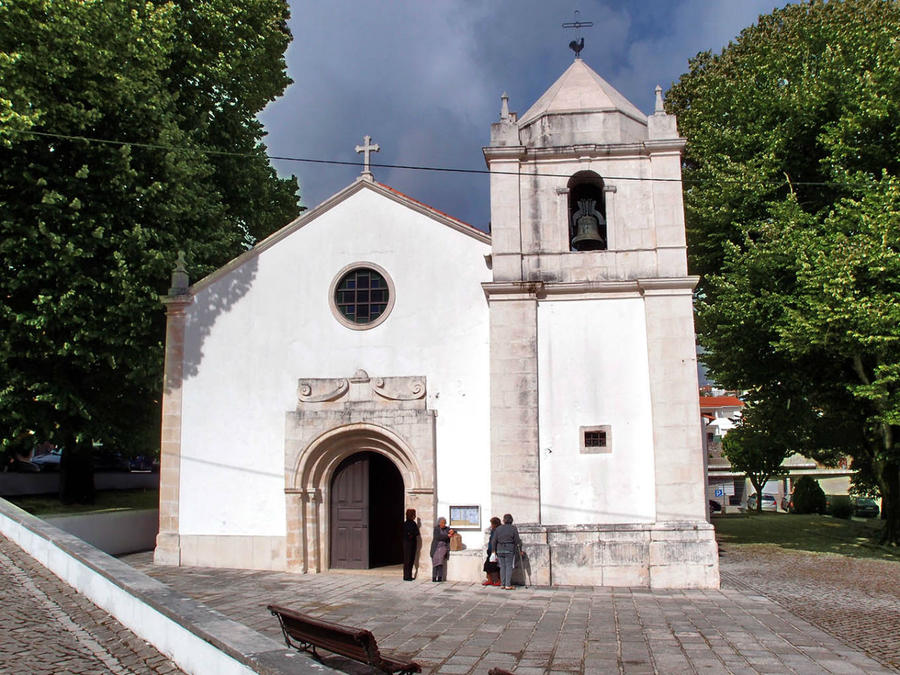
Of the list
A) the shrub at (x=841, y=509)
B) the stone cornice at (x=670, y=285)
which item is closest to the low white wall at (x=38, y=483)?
the stone cornice at (x=670, y=285)

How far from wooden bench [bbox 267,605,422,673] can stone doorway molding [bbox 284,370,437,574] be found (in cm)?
645

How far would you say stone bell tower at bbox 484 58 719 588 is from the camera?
41.5 feet

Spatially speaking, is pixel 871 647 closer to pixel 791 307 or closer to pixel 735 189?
pixel 791 307

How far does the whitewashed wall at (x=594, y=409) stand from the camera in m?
12.9

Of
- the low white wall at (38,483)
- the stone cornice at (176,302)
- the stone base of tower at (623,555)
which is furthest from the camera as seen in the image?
the low white wall at (38,483)

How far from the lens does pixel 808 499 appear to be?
118 ft

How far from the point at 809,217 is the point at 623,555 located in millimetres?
8549

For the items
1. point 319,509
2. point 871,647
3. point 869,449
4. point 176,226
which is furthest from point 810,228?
point 176,226

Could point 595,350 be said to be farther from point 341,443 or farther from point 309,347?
point 309,347

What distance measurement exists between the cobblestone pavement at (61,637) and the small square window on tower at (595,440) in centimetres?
814

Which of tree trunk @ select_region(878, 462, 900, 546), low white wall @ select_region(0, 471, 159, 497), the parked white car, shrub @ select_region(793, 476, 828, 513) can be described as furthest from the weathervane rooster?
the parked white car

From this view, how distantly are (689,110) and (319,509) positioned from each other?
52.4 feet

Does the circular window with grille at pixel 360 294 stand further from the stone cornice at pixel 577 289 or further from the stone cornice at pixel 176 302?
the stone cornice at pixel 176 302

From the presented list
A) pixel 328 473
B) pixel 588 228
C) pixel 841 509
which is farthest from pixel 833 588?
pixel 841 509
